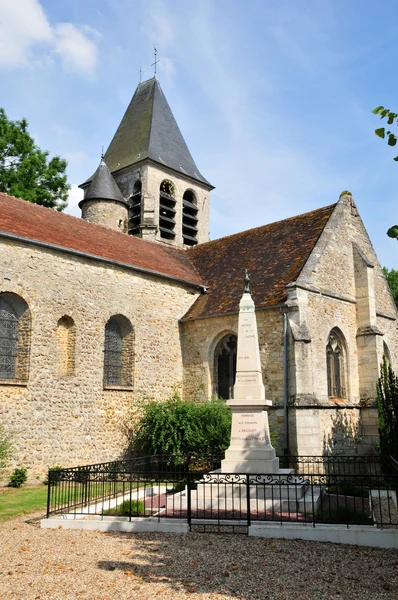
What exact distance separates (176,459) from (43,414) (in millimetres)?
3739

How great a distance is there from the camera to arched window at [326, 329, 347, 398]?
16.9m

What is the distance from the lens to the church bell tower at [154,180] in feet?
92.1

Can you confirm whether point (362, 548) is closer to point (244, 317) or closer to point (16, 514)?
point (244, 317)

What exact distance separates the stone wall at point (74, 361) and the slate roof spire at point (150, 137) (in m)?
14.5

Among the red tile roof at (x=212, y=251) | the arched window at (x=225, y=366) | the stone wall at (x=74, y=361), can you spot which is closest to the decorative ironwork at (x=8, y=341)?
the stone wall at (x=74, y=361)

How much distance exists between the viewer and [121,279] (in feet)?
55.4

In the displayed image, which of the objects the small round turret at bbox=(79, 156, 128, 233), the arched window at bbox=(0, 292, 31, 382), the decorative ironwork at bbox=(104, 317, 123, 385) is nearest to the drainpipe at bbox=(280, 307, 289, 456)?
the decorative ironwork at bbox=(104, 317, 123, 385)

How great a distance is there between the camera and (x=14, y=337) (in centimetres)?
1417

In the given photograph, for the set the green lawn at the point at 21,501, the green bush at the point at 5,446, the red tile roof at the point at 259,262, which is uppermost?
the red tile roof at the point at 259,262

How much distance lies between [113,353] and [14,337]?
348 centimetres

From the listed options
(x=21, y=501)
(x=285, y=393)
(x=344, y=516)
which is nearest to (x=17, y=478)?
(x=21, y=501)

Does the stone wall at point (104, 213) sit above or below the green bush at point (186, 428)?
above

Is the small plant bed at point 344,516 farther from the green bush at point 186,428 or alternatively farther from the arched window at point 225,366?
the arched window at point 225,366

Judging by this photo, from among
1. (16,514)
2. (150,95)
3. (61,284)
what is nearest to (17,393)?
(61,284)
